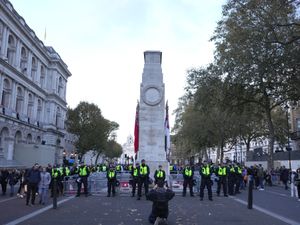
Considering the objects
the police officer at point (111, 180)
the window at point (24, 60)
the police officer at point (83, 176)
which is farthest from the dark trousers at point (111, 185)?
the window at point (24, 60)

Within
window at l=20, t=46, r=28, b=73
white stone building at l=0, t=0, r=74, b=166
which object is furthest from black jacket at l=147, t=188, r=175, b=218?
window at l=20, t=46, r=28, b=73

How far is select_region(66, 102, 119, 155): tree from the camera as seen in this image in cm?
6950

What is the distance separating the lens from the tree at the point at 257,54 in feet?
93.9

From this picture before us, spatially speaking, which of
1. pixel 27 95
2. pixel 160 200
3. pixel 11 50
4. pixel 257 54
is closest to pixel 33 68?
pixel 27 95

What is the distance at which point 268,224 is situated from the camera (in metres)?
10.8

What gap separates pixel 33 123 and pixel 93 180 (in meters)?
36.7

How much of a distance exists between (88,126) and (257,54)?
43305mm

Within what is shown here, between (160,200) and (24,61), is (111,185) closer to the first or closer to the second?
(160,200)

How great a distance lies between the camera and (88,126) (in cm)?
6975

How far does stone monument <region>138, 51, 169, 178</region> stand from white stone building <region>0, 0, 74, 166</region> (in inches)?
556

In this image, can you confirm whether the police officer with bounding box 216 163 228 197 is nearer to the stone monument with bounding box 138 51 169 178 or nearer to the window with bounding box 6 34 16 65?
the stone monument with bounding box 138 51 169 178

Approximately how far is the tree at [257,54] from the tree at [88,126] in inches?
1382

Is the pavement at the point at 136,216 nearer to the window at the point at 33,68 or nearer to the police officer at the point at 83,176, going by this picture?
the police officer at the point at 83,176

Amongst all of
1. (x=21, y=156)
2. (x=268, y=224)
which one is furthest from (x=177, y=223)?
(x=21, y=156)
